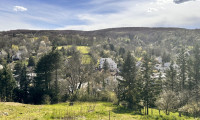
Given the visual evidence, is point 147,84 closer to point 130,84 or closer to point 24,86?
point 130,84

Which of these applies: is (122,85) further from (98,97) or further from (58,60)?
(58,60)

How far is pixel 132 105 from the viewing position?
32.0 meters

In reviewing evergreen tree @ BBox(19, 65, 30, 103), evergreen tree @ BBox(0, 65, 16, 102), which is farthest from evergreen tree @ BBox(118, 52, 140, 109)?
evergreen tree @ BBox(0, 65, 16, 102)

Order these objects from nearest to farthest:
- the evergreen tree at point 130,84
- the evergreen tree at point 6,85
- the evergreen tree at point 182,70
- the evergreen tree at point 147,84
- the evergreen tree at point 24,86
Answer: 1. the evergreen tree at point 147,84
2. the evergreen tree at point 130,84
3. the evergreen tree at point 6,85
4. the evergreen tree at point 24,86
5. the evergreen tree at point 182,70

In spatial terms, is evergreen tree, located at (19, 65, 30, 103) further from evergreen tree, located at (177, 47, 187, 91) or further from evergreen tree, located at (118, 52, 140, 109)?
evergreen tree, located at (177, 47, 187, 91)

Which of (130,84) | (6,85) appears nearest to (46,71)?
(6,85)

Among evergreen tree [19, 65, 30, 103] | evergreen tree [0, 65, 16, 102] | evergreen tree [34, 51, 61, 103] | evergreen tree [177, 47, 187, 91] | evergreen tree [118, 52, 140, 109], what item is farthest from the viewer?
evergreen tree [177, 47, 187, 91]

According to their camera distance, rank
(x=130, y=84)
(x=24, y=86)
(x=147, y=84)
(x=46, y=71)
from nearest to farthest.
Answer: (x=147, y=84)
(x=130, y=84)
(x=46, y=71)
(x=24, y=86)

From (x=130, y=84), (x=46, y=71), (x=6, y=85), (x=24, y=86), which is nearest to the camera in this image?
(x=130, y=84)

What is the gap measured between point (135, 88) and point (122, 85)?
11.0 ft

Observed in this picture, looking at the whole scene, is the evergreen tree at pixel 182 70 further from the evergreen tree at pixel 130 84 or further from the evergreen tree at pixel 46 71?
the evergreen tree at pixel 46 71

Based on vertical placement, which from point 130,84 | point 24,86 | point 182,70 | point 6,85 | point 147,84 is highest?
point 182,70

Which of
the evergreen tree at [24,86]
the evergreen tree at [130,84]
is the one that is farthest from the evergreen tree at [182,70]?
the evergreen tree at [24,86]

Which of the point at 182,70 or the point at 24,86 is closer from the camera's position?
the point at 182,70
